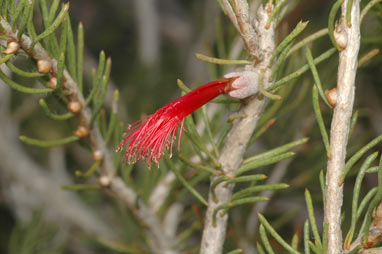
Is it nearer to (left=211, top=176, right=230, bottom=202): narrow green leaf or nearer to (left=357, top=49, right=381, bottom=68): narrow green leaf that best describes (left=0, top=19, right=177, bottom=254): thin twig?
(left=211, top=176, right=230, bottom=202): narrow green leaf

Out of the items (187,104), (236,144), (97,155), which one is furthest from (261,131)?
(97,155)

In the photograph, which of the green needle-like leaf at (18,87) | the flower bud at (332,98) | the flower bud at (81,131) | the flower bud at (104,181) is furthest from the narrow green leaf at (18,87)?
the flower bud at (332,98)

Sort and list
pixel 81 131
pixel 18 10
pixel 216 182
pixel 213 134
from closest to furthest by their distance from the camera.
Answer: pixel 18 10 < pixel 216 182 < pixel 81 131 < pixel 213 134

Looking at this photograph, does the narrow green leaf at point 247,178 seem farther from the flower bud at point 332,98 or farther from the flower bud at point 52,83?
the flower bud at point 52,83

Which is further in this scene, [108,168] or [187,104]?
[108,168]

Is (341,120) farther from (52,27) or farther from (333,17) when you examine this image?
(52,27)

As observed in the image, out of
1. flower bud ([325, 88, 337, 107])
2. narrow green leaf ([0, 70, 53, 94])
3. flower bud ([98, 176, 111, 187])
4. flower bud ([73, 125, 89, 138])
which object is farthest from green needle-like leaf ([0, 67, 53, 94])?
flower bud ([325, 88, 337, 107])

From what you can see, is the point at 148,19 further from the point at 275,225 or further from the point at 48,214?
the point at 275,225
